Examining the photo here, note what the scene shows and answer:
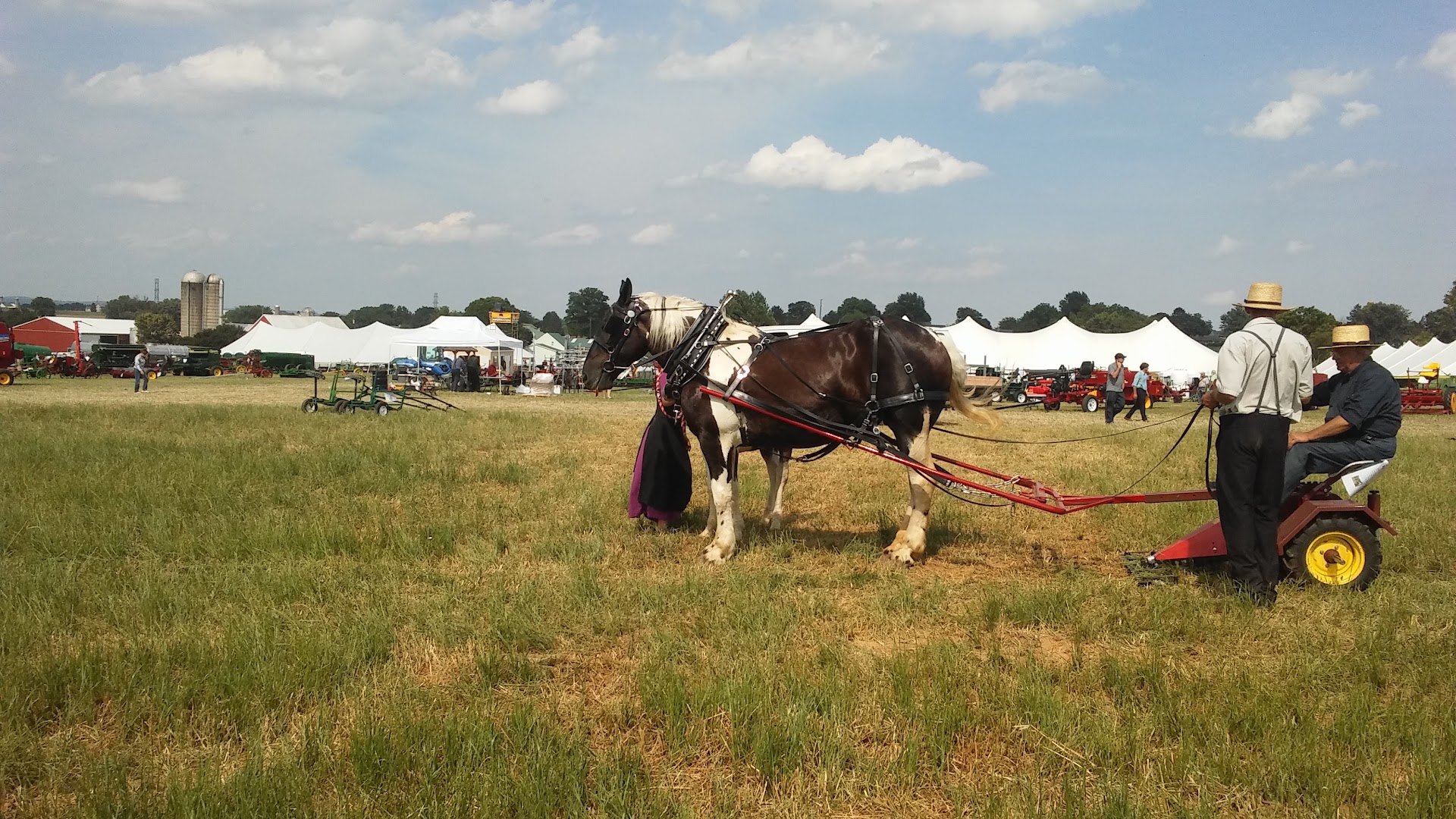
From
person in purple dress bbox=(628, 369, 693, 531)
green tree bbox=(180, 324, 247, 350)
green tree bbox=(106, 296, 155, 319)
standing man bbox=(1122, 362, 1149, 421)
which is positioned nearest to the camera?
person in purple dress bbox=(628, 369, 693, 531)

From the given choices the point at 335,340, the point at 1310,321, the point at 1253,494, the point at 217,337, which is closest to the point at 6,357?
the point at 335,340

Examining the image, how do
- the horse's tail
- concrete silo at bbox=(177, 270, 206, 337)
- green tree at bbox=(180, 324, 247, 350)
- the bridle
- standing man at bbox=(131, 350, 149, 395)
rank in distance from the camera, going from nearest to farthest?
the horse's tail < the bridle < standing man at bbox=(131, 350, 149, 395) < green tree at bbox=(180, 324, 247, 350) < concrete silo at bbox=(177, 270, 206, 337)

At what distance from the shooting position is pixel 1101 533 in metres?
8.55

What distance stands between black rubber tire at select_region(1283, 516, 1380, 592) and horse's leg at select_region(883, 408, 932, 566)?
8.24 ft

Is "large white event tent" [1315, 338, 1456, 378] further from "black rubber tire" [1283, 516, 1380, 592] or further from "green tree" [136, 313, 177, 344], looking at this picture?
"green tree" [136, 313, 177, 344]

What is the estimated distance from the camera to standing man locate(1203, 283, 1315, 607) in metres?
5.77

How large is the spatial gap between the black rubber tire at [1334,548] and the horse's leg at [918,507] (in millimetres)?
2512

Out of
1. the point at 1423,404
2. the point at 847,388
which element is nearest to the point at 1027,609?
the point at 847,388

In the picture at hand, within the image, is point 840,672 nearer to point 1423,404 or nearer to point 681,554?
point 681,554

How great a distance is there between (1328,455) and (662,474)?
5060mm

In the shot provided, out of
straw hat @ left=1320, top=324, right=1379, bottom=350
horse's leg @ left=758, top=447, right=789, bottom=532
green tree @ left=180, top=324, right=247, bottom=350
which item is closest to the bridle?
horse's leg @ left=758, top=447, right=789, bottom=532

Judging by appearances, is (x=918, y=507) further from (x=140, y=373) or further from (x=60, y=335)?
(x=60, y=335)

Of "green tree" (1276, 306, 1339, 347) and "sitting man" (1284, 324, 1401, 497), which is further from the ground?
"green tree" (1276, 306, 1339, 347)

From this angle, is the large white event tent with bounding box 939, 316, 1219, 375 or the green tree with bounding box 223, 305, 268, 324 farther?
the green tree with bounding box 223, 305, 268, 324
